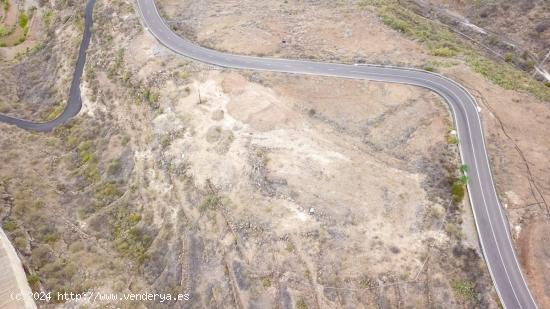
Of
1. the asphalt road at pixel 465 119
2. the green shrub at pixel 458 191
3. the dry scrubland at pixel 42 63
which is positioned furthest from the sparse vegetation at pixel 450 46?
the dry scrubland at pixel 42 63

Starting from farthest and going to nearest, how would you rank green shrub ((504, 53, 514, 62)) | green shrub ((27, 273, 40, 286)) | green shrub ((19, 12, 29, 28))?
green shrub ((19, 12, 29, 28)) < green shrub ((504, 53, 514, 62)) < green shrub ((27, 273, 40, 286))

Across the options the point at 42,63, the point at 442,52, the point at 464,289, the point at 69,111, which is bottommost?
the point at 69,111

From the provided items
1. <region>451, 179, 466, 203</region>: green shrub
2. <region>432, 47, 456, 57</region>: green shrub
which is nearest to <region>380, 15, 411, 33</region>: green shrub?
<region>432, 47, 456, 57</region>: green shrub

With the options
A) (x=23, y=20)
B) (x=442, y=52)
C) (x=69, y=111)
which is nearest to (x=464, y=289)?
(x=442, y=52)

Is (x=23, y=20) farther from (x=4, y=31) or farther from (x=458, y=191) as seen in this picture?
(x=458, y=191)

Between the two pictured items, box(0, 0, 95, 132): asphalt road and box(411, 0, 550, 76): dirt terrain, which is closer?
box(0, 0, 95, 132): asphalt road

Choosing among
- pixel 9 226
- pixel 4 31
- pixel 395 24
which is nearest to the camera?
pixel 9 226

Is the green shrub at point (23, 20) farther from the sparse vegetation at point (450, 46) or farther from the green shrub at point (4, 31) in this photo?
the sparse vegetation at point (450, 46)

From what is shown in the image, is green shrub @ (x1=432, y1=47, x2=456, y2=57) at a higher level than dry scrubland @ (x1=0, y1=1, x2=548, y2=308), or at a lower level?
higher

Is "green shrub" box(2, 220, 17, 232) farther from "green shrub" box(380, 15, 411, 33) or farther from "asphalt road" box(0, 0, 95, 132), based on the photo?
"green shrub" box(380, 15, 411, 33)
